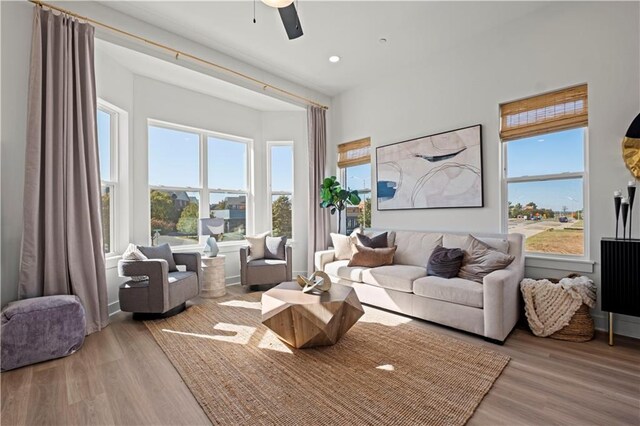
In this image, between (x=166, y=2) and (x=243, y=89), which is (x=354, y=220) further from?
(x=166, y=2)

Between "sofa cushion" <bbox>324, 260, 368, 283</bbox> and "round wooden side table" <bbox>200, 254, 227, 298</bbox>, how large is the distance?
151cm

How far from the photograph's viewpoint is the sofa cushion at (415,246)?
3.86 metres

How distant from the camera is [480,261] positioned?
313 cm

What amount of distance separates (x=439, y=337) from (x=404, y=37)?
3.48m

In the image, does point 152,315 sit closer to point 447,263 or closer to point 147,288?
point 147,288

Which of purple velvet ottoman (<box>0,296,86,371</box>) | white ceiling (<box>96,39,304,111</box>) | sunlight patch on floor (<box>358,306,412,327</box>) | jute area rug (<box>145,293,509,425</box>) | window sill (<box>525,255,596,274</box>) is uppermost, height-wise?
white ceiling (<box>96,39,304,111</box>)

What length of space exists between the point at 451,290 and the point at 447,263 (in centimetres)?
38

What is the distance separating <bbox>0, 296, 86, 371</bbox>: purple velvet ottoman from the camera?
7.34 ft

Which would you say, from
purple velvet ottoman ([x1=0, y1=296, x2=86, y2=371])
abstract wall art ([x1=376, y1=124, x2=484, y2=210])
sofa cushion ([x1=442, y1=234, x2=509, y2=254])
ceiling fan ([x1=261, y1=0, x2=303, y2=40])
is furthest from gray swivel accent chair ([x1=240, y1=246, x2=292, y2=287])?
ceiling fan ([x1=261, y1=0, x2=303, y2=40])

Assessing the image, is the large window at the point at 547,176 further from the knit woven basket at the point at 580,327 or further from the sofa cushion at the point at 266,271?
the sofa cushion at the point at 266,271

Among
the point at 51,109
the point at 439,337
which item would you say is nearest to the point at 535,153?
the point at 439,337

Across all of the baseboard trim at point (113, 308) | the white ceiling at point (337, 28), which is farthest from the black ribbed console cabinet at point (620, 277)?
the baseboard trim at point (113, 308)

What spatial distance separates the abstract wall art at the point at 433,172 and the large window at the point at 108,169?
374 centimetres

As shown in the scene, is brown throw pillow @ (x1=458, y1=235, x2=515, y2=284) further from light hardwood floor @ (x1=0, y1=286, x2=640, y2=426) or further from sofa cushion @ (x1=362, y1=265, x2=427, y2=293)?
light hardwood floor @ (x1=0, y1=286, x2=640, y2=426)
